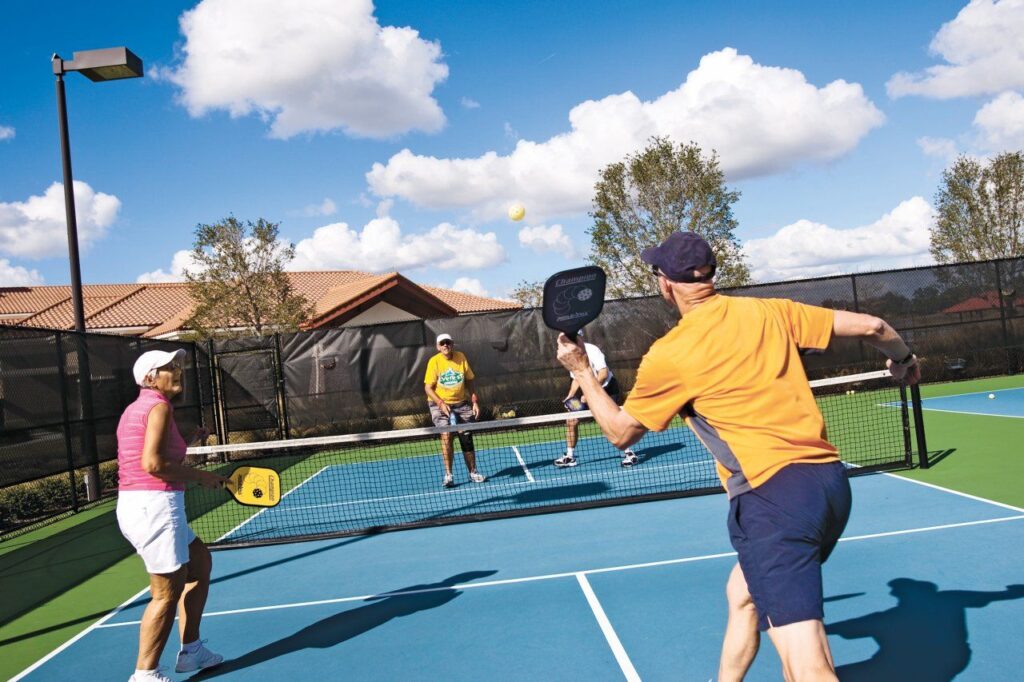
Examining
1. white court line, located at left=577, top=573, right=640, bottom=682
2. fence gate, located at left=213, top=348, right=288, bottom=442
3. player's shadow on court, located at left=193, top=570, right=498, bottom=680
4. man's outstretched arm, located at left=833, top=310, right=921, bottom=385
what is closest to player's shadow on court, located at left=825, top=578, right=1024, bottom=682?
white court line, located at left=577, top=573, right=640, bottom=682

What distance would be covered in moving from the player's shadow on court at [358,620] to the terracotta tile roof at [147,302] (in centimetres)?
2002

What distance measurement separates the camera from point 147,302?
110ft

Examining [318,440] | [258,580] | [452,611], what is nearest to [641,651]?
[452,611]

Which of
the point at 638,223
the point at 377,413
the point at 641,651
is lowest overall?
the point at 641,651

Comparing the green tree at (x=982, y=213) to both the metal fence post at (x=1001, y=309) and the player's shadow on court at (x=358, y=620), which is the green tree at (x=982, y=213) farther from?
the player's shadow on court at (x=358, y=620)

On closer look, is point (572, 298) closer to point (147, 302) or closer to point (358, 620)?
point (358, 620)

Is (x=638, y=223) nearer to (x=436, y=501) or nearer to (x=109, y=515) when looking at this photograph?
(x=436, y=501)

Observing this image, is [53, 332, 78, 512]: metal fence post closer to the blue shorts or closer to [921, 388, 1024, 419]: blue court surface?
the blue shorts

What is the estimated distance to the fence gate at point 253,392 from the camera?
13633mm

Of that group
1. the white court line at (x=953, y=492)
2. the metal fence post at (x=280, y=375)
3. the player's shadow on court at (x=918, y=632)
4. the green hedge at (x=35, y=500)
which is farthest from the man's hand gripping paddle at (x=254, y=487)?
the metal fence post at (x=280, y=375)

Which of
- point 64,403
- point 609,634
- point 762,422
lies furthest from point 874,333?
point 64,403

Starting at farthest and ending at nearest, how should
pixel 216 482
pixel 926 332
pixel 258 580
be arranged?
1. pixel 926 332
2. pixel 258 580
3. pixel 216 482

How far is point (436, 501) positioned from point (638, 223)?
43.2 feet

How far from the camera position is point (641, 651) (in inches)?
156
